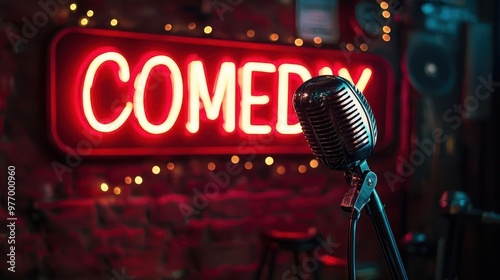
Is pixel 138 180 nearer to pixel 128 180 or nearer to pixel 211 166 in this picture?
pixel 128 180

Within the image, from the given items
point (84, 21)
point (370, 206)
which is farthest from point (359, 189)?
point (84, 21)

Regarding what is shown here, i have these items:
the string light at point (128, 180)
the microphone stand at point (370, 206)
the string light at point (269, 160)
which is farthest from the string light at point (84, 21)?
the microphone stand at point (370, 206)

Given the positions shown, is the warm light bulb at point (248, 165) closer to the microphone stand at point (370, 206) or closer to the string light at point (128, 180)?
the string light at point (128, 180)

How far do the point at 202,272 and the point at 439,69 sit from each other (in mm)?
2434

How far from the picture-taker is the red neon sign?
2.76m

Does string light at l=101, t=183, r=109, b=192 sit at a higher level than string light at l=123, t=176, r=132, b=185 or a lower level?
lower

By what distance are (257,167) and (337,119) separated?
2.15 metres

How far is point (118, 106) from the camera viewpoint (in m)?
2.85

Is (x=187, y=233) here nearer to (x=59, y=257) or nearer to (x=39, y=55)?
(x=59, y=257)

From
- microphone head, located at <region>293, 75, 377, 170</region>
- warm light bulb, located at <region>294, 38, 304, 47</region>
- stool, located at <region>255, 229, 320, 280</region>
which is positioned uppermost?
warm light bulb, located at <region>294, 38, 304, 47</region>

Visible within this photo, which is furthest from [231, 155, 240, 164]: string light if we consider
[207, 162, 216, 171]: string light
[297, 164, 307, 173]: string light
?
[297, 164, 307, 173]: string light

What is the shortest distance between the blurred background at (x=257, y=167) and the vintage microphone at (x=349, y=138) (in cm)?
168

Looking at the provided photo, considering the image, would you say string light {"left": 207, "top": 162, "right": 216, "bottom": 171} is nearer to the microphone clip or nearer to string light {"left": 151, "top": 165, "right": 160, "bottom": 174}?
string light {"left": 151, "top": 165, "right": 160, "bottom": 174}

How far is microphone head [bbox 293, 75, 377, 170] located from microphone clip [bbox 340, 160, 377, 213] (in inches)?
1.0
